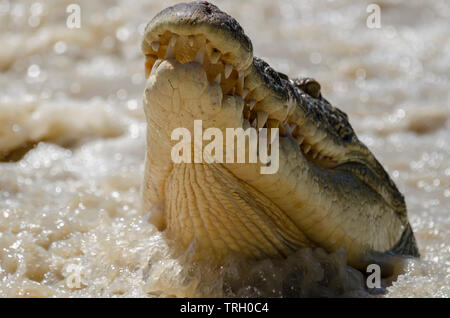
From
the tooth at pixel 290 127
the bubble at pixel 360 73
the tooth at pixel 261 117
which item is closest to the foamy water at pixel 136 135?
the bubble at pixel 360 73

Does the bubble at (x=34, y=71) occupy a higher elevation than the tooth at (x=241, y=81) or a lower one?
higher

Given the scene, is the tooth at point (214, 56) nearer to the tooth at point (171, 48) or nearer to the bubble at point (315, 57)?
the tooth at point (171, 48)

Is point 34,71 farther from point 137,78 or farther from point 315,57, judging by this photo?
point 315,57

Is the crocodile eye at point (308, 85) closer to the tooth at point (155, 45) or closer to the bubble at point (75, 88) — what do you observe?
the tooth at point (155, 45)

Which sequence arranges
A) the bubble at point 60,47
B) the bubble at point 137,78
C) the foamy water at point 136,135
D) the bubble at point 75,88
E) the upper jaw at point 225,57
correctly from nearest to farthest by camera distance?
the upper jaw at point 225,57
the foamy water at point 136,135
the bubble at point 75,88
the bubble at point 137,78
the bubble at point 60,47

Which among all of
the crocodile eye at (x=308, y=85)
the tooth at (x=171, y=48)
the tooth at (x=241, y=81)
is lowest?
the tooth at (x=241, y=81)

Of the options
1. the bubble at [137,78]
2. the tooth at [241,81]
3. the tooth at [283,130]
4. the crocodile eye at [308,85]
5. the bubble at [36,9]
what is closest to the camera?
the tooth at [241,81]

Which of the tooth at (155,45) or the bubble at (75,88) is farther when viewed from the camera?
the bubble at (75,88)

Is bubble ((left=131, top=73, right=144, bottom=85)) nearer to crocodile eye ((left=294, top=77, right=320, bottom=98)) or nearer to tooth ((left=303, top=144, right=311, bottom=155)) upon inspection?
crocodile eye ((left=294, top=77, right=320, bottom=98))
